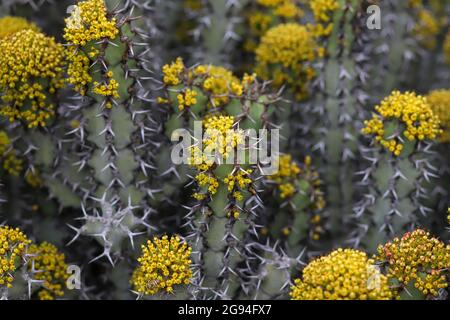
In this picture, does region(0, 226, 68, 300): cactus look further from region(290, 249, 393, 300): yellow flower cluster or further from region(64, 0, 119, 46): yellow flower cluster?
region(290, 249, 393, 300): yellow flower cluster

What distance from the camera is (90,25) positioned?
338 cm

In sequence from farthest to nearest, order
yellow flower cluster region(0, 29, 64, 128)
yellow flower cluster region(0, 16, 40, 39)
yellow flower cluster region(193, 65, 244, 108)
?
yellow flower cluster region(0, 16, 40, 39), yellow flower cluster region(193, 65, 244, 108), yellow flower cluster region(0, 29, 64, 128)

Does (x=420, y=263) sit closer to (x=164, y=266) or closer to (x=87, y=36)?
(x=164, y=266)

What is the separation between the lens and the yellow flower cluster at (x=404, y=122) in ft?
12.1

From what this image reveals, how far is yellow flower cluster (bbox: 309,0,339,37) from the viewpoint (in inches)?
167

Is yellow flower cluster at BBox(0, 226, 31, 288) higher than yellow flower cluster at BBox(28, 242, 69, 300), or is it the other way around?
yellow flower cluster at BBox(0, 226, 31, 288)

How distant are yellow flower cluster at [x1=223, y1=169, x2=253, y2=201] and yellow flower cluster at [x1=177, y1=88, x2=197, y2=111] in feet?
2.21

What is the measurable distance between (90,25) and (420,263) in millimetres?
1954

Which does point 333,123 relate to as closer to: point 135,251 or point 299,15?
point 299,15

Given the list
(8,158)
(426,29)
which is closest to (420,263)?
(8,158)

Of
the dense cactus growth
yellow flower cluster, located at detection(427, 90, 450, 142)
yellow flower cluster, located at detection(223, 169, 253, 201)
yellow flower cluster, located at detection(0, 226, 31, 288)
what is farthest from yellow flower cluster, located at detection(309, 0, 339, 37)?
yellow flower cluster, located at detection(0, 226, 31, 288)

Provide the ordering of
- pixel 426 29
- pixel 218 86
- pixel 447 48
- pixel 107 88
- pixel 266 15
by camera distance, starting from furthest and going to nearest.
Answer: pixel 426 29 → pixel 447 48 → pixel 266 15 → pixel 218 86 → pixel 107 88
